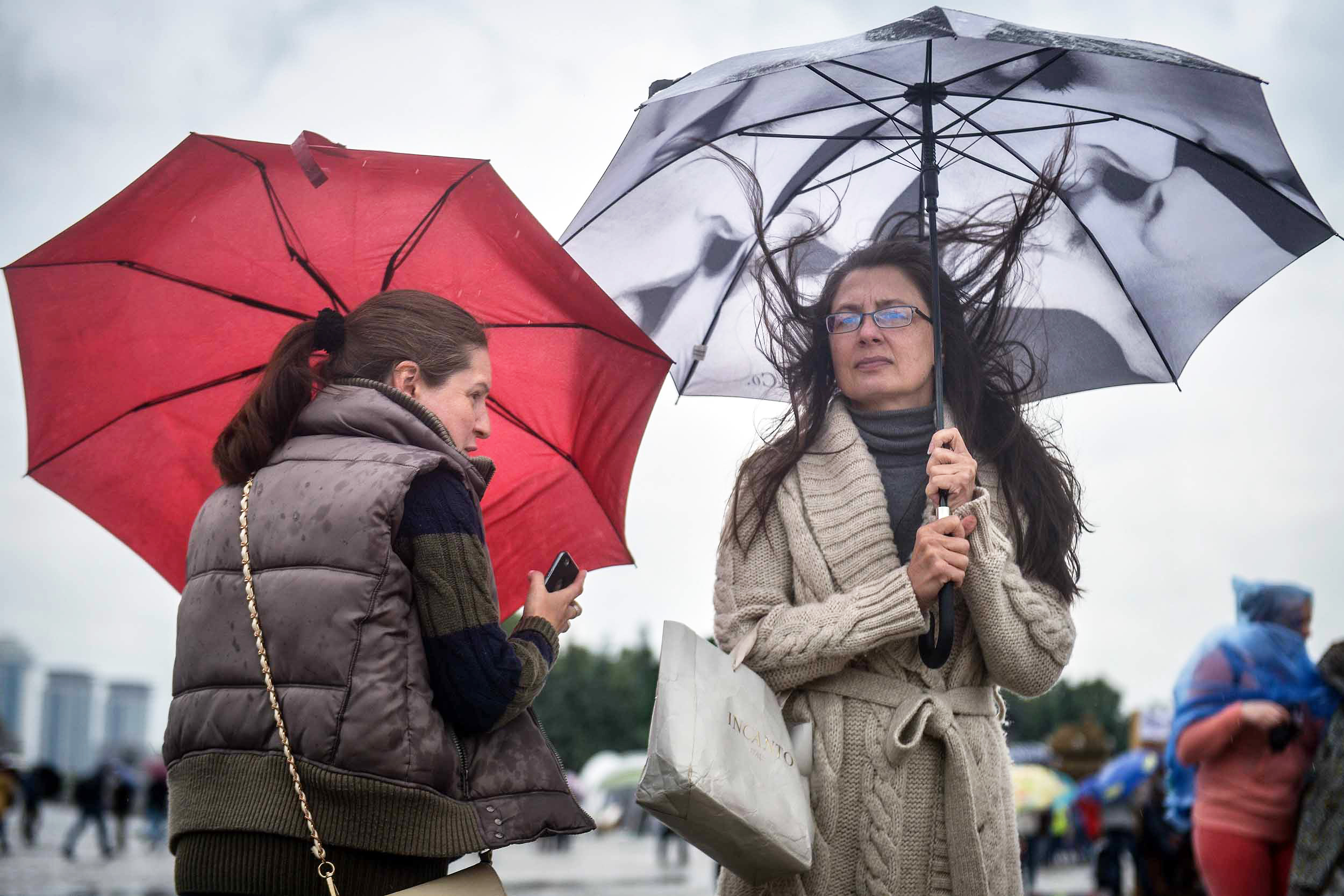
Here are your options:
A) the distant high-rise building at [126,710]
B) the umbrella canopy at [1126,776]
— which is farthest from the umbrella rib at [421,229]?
the distant high-rise building at [126,710]

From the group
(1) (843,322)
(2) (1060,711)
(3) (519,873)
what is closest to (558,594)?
(1) (843,322)

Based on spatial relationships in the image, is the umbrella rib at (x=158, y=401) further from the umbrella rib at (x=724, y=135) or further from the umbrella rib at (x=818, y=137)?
the umbrella rib at (x=818, y=137)

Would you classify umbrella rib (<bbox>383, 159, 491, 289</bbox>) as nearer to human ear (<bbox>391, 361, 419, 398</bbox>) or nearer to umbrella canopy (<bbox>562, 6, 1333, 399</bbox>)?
umbrella canopy (<bbox>562, 6, 1333, 399</bbox>)

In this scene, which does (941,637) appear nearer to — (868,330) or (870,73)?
(868,330)

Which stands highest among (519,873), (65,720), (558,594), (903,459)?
(65,720)

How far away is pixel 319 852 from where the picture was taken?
2607 millimetres

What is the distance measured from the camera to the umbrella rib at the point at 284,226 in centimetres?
367

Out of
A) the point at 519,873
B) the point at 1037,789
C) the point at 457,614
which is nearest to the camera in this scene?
the point at 457,614

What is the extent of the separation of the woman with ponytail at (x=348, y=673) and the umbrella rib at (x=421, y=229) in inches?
34.9

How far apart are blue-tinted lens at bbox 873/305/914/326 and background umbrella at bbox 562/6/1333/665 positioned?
0.61 feet

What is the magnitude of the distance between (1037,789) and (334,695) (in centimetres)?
1668

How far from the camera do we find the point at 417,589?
9.12ft

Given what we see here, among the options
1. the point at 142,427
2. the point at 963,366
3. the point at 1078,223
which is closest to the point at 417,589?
the point at 142,427

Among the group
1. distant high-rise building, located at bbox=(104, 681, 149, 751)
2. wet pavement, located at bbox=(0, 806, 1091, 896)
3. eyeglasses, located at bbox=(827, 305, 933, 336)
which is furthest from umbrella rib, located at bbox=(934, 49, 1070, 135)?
distant high-rise building, located at bbox=(104, 681, 149, 751)
